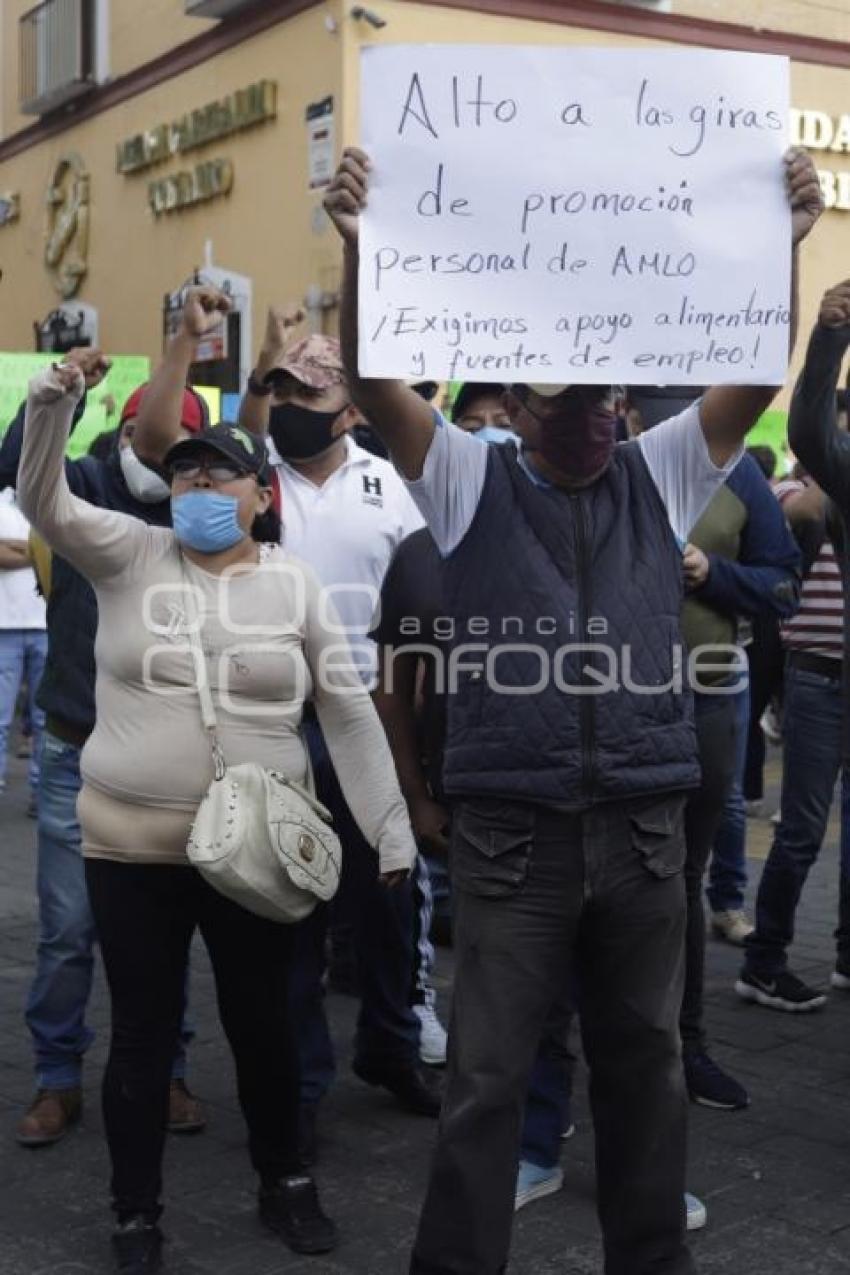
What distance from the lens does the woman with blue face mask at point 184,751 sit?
13.3 ft

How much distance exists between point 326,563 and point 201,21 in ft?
47.0

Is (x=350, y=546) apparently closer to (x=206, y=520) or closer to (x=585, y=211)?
(x=206, y=520)

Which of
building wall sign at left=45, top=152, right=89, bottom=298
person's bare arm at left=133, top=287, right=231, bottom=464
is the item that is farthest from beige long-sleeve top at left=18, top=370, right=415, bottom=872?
building wall sign at left=45, top=152, right=89, bottom=298

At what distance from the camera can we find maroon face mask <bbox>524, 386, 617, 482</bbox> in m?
3.53

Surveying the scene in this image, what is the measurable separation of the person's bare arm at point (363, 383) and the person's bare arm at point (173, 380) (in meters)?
0.64

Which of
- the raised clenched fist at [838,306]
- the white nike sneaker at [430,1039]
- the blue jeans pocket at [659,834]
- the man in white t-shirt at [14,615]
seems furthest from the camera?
the man in white t-shirt at [14,615]

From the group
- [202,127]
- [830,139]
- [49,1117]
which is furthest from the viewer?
[202,127]

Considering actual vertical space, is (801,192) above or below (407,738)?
above

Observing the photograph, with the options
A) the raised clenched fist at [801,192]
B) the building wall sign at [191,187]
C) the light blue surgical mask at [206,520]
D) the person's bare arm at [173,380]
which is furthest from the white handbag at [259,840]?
the building wall sign at [191,187]

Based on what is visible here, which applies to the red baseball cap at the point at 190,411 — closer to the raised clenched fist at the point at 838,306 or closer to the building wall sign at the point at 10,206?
the raised clenched fist at the point at 838,306

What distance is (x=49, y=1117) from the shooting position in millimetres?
4836

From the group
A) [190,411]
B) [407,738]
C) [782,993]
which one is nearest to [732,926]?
[782,993]

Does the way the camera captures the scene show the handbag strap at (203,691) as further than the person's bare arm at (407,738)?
No

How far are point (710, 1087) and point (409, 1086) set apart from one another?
2.69 feet
